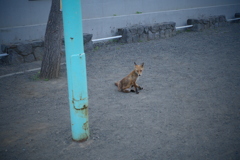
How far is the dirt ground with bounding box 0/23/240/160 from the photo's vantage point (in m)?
3.54

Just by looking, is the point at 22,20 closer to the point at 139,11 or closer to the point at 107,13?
the point at 107,13

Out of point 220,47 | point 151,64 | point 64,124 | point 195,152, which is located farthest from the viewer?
point 220,47

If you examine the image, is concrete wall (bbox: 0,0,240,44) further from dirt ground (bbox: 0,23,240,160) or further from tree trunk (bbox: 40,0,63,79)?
tree trunk (bbox: 40,0,63,79)

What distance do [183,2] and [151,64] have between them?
833 cm

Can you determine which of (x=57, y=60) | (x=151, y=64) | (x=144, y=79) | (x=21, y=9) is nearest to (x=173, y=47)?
(x=151, y=64)

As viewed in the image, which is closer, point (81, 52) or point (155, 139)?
point (81, 52)

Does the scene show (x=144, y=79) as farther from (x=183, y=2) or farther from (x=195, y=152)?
(x=183, y=2)

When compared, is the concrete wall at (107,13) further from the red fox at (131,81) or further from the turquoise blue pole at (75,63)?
the turquoise blue pole at (75,63)

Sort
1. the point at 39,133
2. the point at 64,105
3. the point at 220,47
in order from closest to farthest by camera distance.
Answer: the point at 39,133 → the point at 64,105 → the point at 220,47

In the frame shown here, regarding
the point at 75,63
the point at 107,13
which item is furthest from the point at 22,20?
the point at 75,63

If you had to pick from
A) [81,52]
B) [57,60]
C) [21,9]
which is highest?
[21,9]

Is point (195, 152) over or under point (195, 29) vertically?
under

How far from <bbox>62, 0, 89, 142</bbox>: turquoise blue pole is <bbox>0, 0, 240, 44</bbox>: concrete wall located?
6.38m

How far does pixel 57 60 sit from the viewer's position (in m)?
6.86
